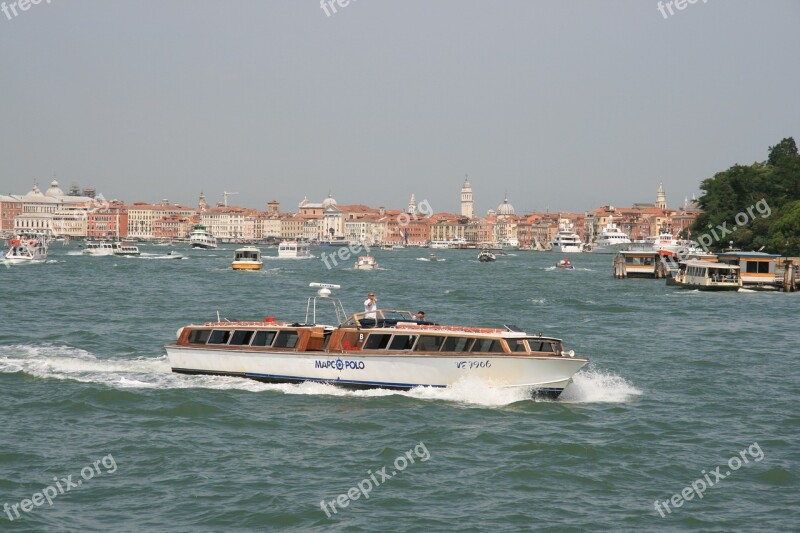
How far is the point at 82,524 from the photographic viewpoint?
14289 millimetres

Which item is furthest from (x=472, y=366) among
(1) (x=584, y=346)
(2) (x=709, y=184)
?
(2) (x=709, y=184)

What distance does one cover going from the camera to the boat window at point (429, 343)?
21734 mm

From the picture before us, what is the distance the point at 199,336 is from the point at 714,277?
43.9 meters

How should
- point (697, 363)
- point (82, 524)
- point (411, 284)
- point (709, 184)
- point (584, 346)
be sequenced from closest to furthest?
point (82, 524) < point (697, 363) < point (584, 346) < point (411, 284) < point (709, 184)

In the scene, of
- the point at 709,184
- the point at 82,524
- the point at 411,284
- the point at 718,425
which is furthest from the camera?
the point at 709,184

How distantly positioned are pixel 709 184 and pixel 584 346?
7166cm

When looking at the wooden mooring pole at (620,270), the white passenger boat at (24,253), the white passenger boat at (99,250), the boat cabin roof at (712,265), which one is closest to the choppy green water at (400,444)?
the boat cabin roof at (712,265)

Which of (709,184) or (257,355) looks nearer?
(257,355)

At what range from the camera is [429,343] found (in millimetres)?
21797

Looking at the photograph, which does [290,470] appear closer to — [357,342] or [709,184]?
[357,342]

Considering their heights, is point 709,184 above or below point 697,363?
above

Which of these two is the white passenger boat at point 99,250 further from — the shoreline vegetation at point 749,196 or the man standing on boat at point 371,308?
the man standing on boat at point 371,308

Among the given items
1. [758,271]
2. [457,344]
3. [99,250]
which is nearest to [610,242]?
[99,250]

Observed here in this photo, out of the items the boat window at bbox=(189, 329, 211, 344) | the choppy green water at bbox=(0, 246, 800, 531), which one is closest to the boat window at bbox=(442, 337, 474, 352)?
the choppy green water at bbox=(0, 246, 800, 531)
